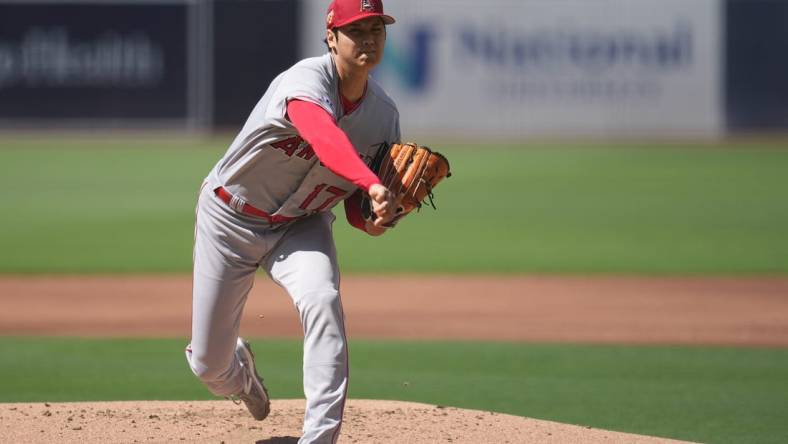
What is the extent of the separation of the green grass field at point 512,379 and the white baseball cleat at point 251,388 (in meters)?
0.96

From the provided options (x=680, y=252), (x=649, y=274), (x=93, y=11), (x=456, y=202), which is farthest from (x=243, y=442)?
(x=93, y=11)

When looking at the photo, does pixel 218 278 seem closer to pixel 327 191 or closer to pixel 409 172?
pixel 327 191

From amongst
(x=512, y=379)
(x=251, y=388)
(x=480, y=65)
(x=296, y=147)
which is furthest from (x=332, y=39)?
(x=480, y=65)

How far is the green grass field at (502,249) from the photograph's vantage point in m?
5.93

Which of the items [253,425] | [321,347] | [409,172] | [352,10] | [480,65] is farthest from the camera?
[480,65]

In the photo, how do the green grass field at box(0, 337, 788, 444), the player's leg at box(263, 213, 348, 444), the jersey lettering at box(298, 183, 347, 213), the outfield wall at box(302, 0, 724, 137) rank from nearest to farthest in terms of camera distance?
1. the player's leg at box(263, 213, 348, 444)
2. the jersey lettering at box(298, 183, 347, 213)
3. the green grass field at box(0, 337, 788, 444)
4. the outfield wall at box(302, 0, 724, 137)

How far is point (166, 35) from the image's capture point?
2484cm

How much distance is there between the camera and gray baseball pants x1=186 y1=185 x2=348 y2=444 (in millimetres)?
3957

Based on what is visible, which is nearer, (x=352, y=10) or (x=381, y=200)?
(x=381, y=200)

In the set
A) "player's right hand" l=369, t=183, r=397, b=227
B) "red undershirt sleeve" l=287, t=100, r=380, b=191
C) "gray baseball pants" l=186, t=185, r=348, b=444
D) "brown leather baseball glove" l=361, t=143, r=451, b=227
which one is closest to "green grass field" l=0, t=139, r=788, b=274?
"gray baseball pants" l=186, t=185, r=348, b=444

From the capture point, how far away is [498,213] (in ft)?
49.0

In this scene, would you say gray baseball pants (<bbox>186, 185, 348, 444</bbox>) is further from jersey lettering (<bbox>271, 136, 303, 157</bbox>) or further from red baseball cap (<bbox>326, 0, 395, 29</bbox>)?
red baseball cap (<bbox>326, 0, 395, 29</bbox>)

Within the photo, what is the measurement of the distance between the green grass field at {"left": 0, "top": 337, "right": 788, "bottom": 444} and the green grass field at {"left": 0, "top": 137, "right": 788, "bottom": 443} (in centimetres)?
2

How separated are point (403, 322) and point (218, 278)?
157 inches
